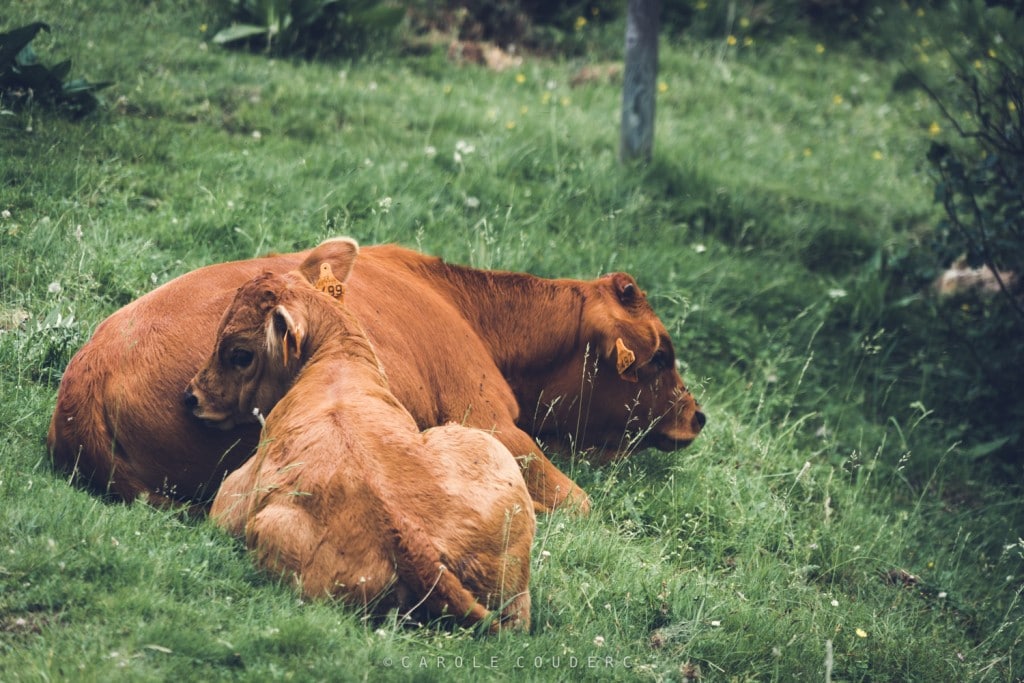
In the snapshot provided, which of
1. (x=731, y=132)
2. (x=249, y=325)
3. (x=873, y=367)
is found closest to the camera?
(x=249, y=325)

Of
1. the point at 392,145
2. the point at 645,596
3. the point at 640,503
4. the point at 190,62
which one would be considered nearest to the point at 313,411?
the point at 645,596

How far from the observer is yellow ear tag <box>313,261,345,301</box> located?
15.9 feet

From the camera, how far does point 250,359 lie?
461 centimetres

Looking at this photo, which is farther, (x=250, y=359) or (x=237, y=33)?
(x=237, y=33)

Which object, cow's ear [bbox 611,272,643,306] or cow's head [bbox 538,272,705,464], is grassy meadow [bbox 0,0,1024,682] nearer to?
cow's head [bbox 538,272,705,464]

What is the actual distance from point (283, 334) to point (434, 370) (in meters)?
1.16

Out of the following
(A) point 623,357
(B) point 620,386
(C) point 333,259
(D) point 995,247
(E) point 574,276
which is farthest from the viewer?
(D) point 995,247

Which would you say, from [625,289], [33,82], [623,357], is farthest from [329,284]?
[33,82]

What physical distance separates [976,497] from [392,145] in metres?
5.08

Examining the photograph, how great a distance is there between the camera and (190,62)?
9.40 meters

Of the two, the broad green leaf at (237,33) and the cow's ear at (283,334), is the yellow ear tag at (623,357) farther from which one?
the broad green leaf at (237,33)

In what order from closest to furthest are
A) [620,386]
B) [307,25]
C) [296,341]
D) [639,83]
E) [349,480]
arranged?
1. [349,480]
2. [296,341]
3. [620,386]
4. [639,83]
5. [307,25]

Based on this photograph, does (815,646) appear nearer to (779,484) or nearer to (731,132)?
(779,484)

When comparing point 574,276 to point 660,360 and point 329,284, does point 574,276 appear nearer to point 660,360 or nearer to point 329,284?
point 660,360
